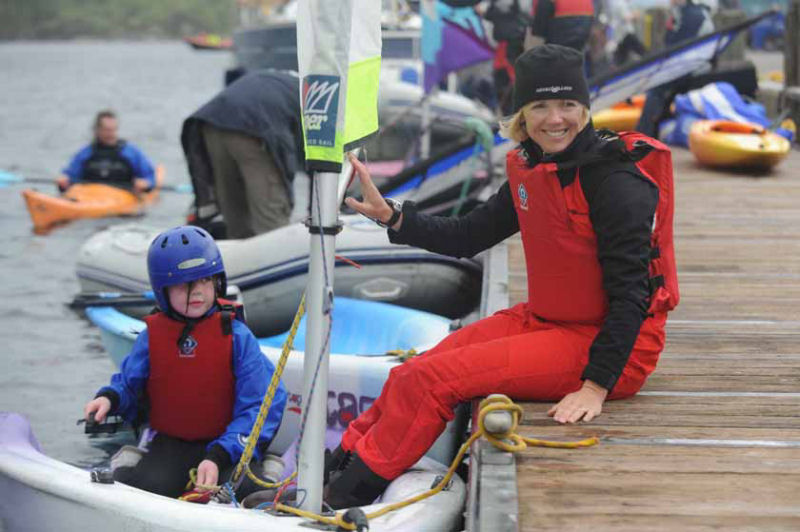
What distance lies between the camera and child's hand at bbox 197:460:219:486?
4.07m

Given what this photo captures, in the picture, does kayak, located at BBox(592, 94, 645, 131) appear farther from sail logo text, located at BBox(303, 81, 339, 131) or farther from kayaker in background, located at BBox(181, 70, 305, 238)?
sail logo text, located at BBox(303, 81, 339, 131)

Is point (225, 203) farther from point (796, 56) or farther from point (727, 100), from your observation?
point (796, 56)

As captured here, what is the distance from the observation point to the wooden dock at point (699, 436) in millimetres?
3053

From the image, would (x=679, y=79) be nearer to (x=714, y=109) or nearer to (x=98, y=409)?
(x=714, y=109)

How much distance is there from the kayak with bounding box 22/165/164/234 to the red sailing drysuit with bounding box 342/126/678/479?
9.73 meters

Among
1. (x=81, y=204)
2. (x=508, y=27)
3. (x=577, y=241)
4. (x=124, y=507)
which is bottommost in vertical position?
(x=81, y=204)

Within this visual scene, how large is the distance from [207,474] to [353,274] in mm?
3594

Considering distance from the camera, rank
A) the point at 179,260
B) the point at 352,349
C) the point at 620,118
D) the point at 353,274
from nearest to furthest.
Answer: the point at 179,260
the point at 352,349
the point at 353,274
the point at 620,118

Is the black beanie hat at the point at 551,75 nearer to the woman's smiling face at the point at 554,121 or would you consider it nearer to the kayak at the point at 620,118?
the woman's smiling face at the point at 554,121

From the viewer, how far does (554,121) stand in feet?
12.1

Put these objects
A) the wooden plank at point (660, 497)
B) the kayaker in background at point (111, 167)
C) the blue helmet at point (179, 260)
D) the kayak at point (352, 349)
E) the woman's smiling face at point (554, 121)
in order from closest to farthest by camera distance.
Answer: the wooden plank at point (660, 497) → the woman's smiling face at point (554, 121) → the blue helmet at point (179, 260) → the kayak at point (352, 349) → the kayaker in background at point (111, 167)

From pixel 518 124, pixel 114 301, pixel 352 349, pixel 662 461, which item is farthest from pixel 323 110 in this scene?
pixel 114 301

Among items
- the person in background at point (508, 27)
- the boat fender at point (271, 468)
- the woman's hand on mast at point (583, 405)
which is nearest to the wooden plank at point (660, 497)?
the woman's hand on mast at point (583, 405)

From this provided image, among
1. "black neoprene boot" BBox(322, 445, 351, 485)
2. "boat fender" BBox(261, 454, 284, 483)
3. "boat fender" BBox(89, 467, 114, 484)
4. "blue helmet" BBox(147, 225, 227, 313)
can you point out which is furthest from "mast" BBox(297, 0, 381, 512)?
"blue helmet" BBox(147, 225, 227, 313)
